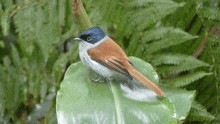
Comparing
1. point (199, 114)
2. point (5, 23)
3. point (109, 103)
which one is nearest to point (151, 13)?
point (199, 114)

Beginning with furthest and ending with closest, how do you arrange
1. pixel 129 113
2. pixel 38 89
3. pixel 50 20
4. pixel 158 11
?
1. pixel 38 89
2. pixel 50 20
3. pixel 158 11
4. pixel 129 113

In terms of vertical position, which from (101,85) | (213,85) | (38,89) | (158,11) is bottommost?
(38,89)

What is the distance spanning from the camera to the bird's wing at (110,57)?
0.62 metres

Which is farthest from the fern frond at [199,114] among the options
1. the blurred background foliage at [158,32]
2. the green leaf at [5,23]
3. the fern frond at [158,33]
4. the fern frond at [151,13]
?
the green leaf at [5,23]

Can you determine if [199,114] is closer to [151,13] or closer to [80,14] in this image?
[151,13]

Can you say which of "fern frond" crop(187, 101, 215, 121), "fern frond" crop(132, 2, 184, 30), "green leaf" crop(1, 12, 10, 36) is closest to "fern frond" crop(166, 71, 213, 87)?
"fern frond" crop(187, 101, 215, 121)

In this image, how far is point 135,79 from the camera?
0.67 metres

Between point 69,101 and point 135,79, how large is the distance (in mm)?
233

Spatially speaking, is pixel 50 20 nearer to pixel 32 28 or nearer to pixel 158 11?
pixel 32 28

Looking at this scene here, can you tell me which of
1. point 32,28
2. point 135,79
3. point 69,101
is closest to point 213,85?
point 135,79

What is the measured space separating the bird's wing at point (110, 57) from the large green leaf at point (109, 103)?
69 mm

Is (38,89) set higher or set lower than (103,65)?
lower

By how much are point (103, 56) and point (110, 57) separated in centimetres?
2

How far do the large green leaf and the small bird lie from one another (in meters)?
0.05
